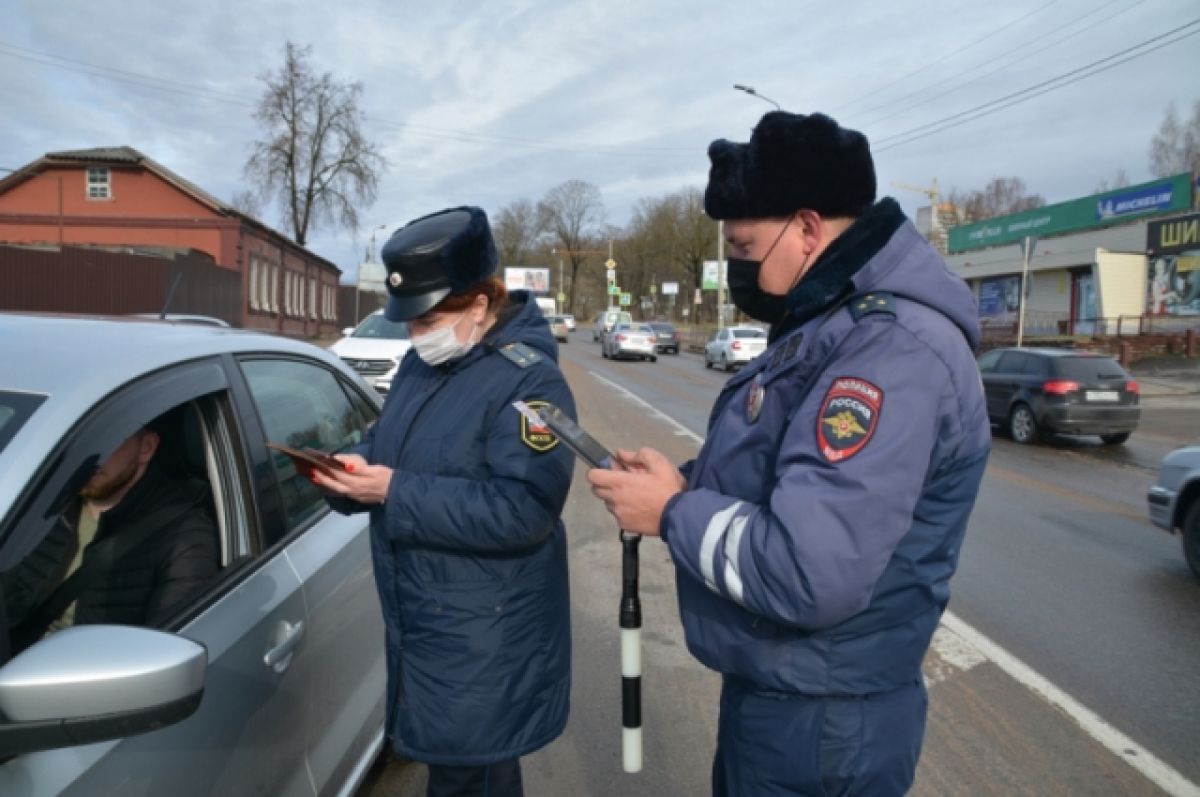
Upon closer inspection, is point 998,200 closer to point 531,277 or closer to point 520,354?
point 531,277

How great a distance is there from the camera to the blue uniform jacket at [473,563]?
2.06 metres

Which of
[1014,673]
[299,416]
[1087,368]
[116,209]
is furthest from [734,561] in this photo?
[116,209]

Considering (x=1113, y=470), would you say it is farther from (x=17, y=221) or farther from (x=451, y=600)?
(x=17, y=221)

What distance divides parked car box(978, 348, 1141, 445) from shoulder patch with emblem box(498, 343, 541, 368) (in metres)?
11.5

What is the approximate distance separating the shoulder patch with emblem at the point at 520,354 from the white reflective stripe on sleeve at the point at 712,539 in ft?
2.82

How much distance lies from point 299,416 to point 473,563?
1.14 metres

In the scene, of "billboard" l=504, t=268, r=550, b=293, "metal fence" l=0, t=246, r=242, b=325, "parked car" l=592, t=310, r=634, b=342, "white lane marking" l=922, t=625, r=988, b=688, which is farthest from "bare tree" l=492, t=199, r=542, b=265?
"white lane marking" l=922, t=625, r=988, b=688

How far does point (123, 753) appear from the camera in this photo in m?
1.55

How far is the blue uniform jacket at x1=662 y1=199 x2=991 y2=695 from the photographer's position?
139 cm

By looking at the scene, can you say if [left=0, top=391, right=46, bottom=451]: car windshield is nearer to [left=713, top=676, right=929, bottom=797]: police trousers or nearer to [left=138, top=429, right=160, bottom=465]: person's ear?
[left=138, top=429, right=160, bottom=465]: person's ear

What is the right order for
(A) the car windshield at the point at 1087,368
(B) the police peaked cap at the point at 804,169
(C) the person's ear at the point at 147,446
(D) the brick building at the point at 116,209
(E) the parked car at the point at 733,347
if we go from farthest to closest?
(D) the brick building at the point at 116,209
(E) the parked car at the point at 733,347
(A) the car windshield at the point at 1087,368
(C) the person's ear at the point at 147,446
(B) the police peaked cap at the point at 804,169

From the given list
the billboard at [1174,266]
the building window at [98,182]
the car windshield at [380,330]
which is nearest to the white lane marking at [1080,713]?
the car windshield at [380,330]

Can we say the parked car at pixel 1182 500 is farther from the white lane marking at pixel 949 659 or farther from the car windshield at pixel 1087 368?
the car windshield at pixel 1087 368

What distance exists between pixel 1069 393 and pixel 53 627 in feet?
42.6
